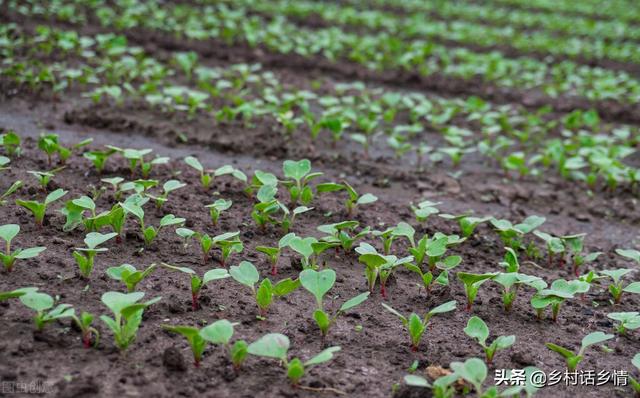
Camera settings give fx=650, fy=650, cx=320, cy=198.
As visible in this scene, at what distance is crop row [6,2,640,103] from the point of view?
709 cm

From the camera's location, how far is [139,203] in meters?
2.88

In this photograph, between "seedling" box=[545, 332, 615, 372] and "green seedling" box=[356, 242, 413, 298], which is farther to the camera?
"green seedling" box=[356, 242, 413, 298]

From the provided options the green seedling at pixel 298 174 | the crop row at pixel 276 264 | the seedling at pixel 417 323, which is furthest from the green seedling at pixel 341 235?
the seedling at pixel 417 323

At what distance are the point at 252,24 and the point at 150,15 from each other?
1.27 m

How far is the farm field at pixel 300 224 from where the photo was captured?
7.14ft

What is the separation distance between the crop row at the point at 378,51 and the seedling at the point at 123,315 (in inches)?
209

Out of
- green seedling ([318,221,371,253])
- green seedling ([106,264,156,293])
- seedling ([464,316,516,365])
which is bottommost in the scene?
seedling ([464,316,516,365])

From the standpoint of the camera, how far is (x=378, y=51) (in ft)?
26.2

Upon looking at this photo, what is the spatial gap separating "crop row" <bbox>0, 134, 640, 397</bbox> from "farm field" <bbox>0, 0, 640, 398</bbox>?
12mm

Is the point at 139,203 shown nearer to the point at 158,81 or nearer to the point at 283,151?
the point at 283,151

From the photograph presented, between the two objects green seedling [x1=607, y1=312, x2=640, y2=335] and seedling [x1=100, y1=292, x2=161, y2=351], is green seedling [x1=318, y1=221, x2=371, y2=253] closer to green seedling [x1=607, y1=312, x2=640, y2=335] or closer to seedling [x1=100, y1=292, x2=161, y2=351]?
seedling [x1=100, y1=292, x2=161, y2=351]

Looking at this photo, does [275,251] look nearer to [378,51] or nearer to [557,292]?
[557,292]

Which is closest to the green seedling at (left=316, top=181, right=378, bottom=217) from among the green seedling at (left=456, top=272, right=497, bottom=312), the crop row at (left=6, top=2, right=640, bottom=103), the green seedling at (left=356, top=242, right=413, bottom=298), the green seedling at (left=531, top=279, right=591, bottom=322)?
the green seedling at (left=356, top=242, right=413, bottom=298)

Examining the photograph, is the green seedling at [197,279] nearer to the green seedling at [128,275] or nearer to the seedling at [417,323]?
the green seedling at [128,275]
